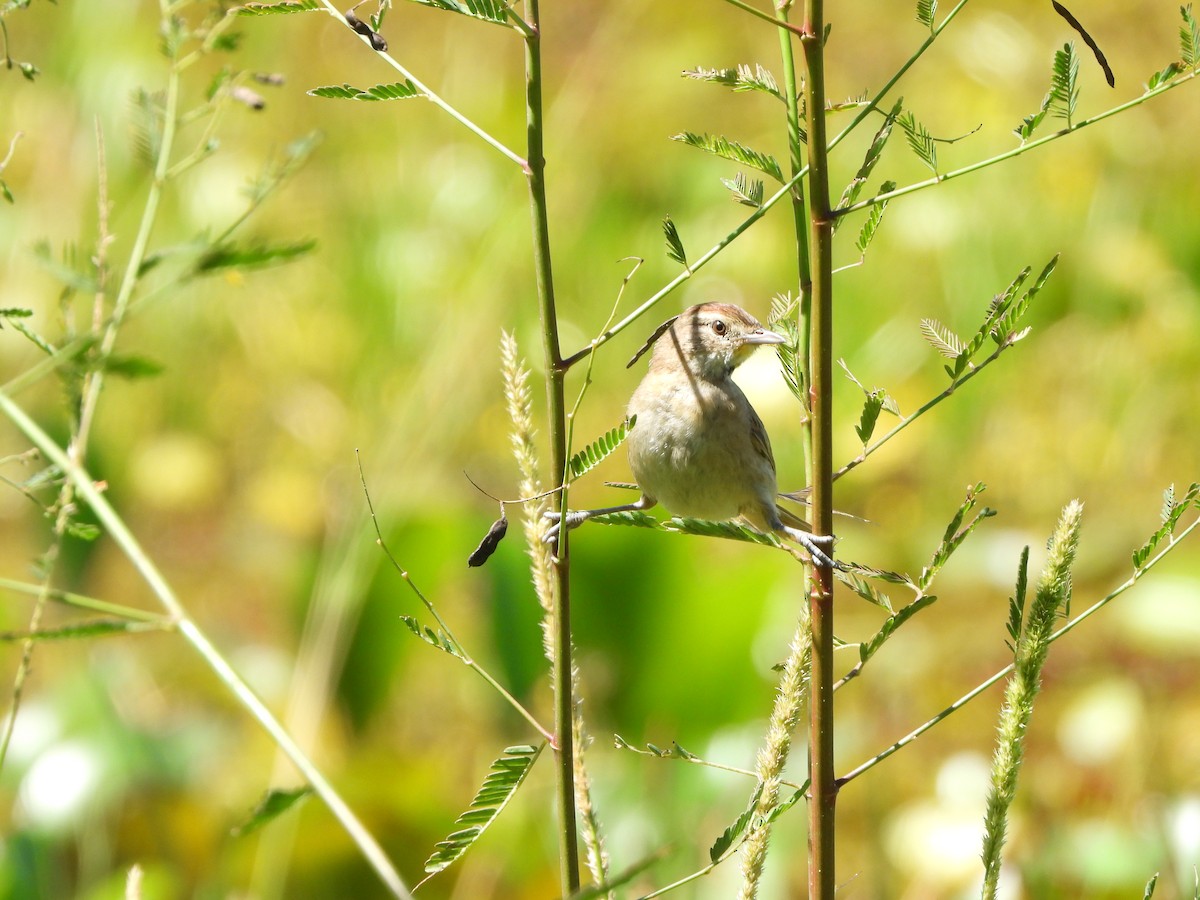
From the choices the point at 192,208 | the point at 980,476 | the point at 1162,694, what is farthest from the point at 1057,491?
the point at 192,208

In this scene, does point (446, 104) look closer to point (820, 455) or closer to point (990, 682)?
point (820, 455)

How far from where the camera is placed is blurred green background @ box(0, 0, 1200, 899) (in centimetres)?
317

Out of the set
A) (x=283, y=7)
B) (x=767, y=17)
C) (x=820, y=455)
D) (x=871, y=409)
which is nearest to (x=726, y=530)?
(x=820, y=455)

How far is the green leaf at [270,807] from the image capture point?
1.04 metres

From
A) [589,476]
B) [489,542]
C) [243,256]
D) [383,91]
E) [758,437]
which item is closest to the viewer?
[243,256]

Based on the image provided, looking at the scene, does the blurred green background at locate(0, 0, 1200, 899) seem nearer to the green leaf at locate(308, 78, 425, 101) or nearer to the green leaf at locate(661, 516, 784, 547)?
the green leaf at locate(308, 78, 425, 101)

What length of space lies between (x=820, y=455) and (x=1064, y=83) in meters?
0.43

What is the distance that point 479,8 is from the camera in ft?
4.06

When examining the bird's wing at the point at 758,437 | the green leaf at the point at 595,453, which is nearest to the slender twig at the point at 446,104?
the green leaf at the point at 595,453

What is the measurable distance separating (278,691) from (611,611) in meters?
1.11

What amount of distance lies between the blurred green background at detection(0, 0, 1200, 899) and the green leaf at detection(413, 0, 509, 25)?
714mm

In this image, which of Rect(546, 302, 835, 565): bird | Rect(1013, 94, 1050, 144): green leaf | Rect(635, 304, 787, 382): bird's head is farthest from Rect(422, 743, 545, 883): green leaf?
Rect(635, 304, 787, 382): bird's head

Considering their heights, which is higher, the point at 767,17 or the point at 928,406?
the point at 767,17

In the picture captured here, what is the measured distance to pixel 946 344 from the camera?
1.38m
